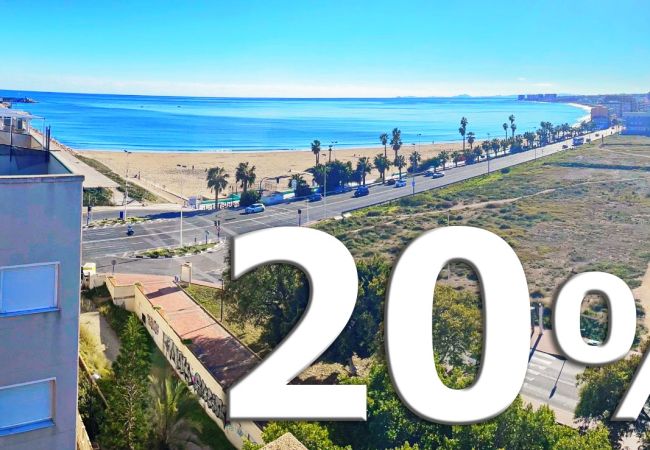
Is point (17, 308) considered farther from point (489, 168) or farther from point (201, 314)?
point (489, 168)

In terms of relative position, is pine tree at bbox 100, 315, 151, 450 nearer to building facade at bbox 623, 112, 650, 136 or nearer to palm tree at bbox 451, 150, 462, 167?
palm tree at bbox 451, 150, 462, 167

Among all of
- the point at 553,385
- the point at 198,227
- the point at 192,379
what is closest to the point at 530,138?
the point at 198,227

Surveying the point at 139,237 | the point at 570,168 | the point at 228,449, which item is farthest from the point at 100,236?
the point at 570,168

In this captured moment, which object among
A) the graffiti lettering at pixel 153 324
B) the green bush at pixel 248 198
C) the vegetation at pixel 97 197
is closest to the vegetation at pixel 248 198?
the green bush at pixel 248 198

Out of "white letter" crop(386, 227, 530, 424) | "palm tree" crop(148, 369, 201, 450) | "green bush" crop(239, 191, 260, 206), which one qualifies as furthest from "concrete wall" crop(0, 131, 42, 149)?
"green bush" crop(239, 191, 260, 206)

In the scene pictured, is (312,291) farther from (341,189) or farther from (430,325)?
(341,189)

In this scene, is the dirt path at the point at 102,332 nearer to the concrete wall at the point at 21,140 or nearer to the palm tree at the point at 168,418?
the palm tree at the point at 168,418
